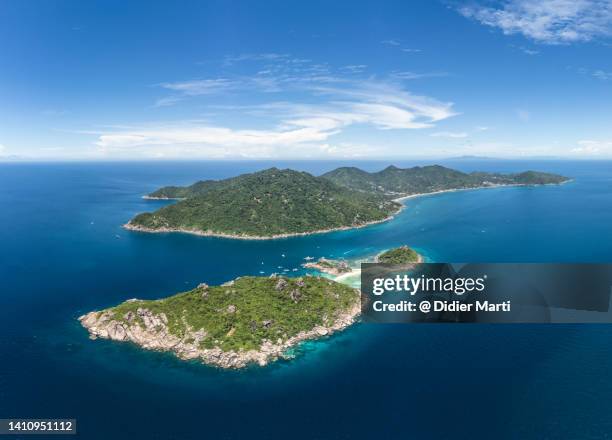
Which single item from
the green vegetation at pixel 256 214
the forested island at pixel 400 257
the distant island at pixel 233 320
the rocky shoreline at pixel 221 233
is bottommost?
the distant island at pixel 233 320

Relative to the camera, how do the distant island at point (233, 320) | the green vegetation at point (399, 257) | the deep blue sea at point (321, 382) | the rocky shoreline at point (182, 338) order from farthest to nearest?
the green vegetation at point (399, 257)
the distant island at point (233, 320)
the rocky shoreline at point (182, 338)
the deep blue sea at point (321, 382)

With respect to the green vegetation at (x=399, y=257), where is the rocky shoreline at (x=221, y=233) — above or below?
above

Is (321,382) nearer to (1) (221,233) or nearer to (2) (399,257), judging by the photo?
(2) (399,257)

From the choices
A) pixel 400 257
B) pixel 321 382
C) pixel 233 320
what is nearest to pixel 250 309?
pixel 233 320

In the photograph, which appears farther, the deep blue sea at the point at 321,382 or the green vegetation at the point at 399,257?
the green vegetation at the point at 399,257

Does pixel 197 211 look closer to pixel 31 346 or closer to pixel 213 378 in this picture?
pixel 31 346

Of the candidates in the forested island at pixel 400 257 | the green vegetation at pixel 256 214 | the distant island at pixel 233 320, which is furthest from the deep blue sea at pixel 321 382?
the green vegetation at pixel 256 214

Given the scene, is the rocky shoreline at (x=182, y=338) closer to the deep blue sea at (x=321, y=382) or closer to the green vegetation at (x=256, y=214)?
the deep blue sea at (x=321, y=382)
